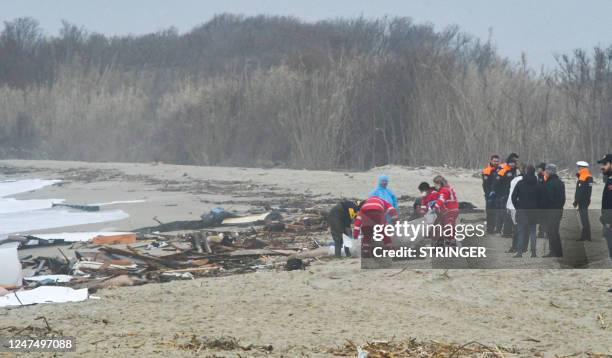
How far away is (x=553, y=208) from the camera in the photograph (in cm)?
1263

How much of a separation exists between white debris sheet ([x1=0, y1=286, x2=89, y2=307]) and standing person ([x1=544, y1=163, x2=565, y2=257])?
5.61 meters

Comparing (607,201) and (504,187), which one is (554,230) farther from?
(504,187)

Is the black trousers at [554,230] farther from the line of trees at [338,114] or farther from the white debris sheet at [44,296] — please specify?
the line of trees at [338,114]

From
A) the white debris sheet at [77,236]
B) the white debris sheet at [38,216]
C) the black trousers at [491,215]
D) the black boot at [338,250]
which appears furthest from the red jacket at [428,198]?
the white debris sheet at [38,216]

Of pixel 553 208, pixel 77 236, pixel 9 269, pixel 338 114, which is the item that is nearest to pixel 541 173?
pixel 553 208

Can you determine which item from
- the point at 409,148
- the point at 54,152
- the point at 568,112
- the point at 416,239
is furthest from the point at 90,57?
the point at 416,239

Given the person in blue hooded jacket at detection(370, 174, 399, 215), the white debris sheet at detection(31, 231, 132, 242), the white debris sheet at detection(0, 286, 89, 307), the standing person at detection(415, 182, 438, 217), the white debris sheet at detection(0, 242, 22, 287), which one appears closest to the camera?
the white debris sheet at detection(0, 286, 89, 307)

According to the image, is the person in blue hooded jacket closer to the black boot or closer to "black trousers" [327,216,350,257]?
"black trousers" [327,216,350,257]

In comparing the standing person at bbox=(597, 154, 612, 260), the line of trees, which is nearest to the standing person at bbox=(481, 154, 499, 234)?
the standing person at bbox=(597, 154, 612, 260)

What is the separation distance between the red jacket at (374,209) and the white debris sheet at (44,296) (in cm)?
345

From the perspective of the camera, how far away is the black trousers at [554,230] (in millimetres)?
12422

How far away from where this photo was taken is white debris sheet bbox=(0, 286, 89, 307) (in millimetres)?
10930

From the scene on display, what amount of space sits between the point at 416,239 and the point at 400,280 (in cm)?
162

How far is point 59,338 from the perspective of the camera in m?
8.95
